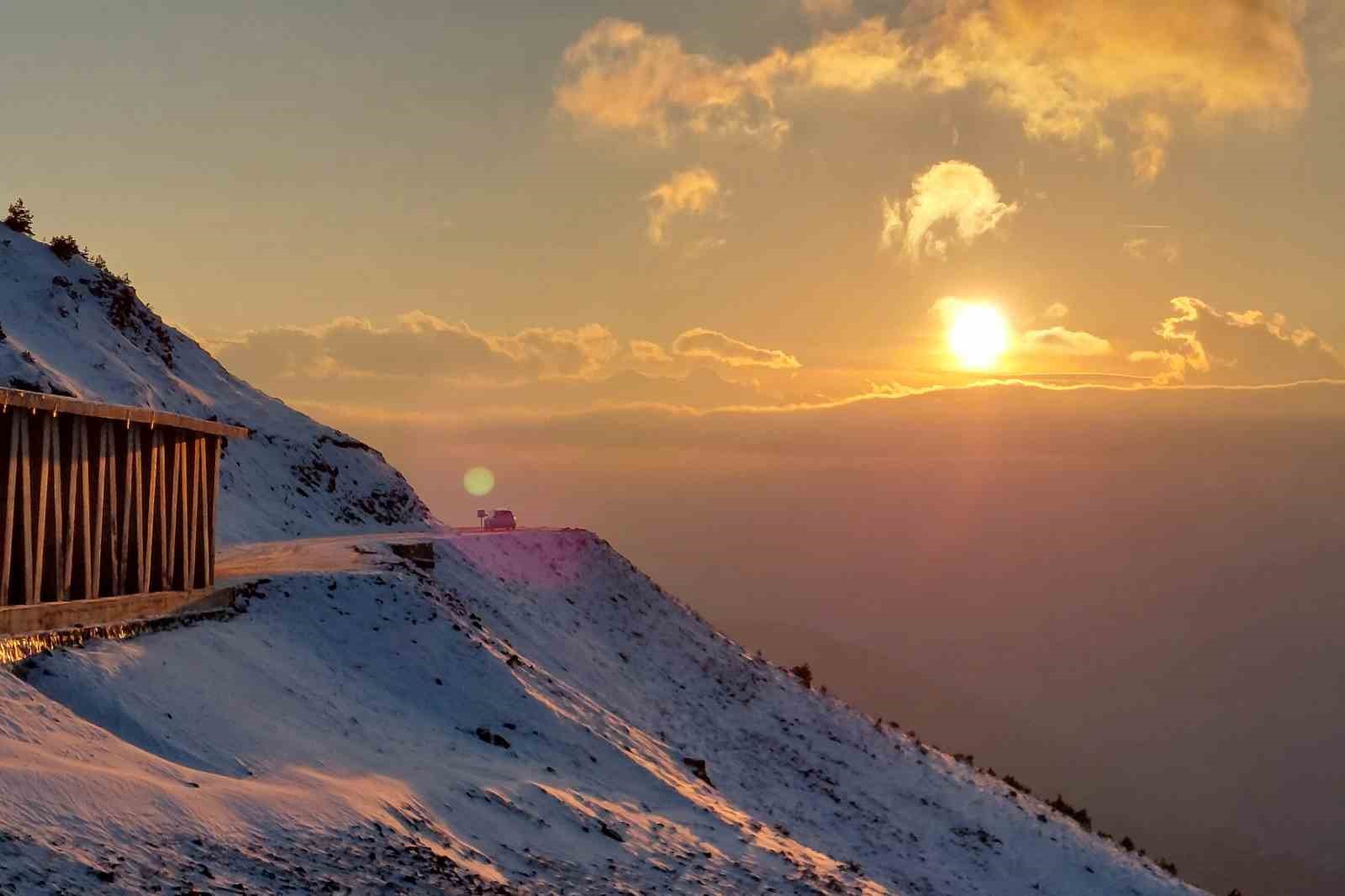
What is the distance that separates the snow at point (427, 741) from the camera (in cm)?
1498

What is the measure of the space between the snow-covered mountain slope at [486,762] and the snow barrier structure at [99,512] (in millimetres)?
1432

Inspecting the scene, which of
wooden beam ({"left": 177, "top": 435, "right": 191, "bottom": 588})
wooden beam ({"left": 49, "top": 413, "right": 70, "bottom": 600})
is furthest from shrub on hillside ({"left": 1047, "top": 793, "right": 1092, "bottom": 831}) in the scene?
wooden beam ({"left": 49, "top": 413, "right": 70, "bottom": 600})

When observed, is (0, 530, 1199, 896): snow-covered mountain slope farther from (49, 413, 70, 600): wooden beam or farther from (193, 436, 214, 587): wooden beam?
(49, 413, 70, 600): wooden beam

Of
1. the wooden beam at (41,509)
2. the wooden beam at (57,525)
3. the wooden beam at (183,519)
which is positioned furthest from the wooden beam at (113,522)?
the wooden beam at (183,519)

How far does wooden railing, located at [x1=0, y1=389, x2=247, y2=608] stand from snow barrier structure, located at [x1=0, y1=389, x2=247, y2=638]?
0.06 ft

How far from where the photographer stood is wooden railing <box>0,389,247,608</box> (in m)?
21.0

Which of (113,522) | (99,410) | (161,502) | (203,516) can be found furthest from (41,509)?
(203,516)

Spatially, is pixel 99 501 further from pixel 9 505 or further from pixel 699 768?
pixel 699 768

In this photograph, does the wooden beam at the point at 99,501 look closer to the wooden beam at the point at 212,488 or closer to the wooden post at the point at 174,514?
the wooden post at the point at 174,514

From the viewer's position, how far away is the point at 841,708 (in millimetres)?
42156

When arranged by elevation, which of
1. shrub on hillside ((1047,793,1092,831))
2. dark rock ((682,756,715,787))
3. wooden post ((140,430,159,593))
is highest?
wooden post ((140,430,159,593))

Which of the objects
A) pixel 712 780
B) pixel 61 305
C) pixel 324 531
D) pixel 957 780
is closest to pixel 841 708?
pixel 957 780

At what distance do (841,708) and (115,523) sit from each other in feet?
83.6

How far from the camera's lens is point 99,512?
2323 centimetres
